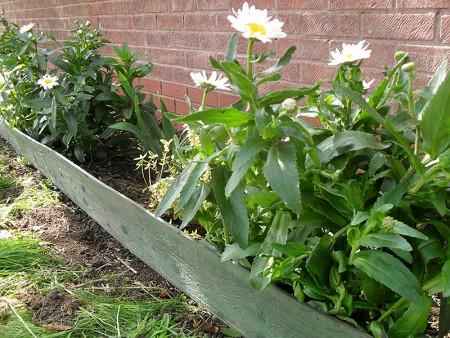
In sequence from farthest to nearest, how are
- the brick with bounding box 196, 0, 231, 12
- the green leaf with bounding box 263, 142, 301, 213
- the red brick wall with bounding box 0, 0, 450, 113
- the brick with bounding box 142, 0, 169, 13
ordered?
the brick with bounding box 142, 0, 169, 13, the brick with bounding box 196, 0, 231, 12, the red brick wall with bounding box 0, 0, 450, 113, the green leaf with bounding box 263, 142, 301, 213

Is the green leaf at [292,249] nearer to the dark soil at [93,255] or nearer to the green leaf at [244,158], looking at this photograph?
the green leaf at [244,158]

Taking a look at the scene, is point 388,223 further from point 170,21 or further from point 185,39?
point 170,21

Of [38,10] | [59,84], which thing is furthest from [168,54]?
[38,10]

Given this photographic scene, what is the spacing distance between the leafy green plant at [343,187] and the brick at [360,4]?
73 cm

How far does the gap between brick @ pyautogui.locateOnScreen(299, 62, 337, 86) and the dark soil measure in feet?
3.29

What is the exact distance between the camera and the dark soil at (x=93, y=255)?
1.70m

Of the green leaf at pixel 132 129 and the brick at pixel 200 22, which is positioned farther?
the brick at pixel 200 22

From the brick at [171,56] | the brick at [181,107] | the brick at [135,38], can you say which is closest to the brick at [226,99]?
the brick at [181,107]

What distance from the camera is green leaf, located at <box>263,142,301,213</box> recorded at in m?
1.01

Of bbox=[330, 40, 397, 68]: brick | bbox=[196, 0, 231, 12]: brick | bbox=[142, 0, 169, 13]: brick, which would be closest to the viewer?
bbox=[330, 40, 397, 68]: brick

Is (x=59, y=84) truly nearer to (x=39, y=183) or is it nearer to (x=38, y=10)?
(x=39, y=183)

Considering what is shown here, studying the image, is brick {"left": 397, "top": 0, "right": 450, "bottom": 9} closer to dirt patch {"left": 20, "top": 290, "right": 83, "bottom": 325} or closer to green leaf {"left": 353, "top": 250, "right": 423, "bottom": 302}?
green leaf {"left": 353, "top": 250, "right": 423, "bottom": 302}

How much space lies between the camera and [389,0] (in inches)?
72.9

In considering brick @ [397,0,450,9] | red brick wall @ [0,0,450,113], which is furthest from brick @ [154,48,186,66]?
brick @ [397,0,450,9]
